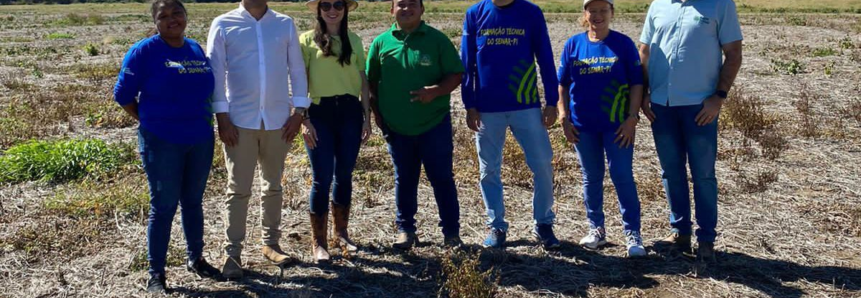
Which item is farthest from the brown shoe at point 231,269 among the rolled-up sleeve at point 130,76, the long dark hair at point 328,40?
the long dark hair at point 328,40

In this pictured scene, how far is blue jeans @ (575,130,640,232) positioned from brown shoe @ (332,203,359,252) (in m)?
1.80

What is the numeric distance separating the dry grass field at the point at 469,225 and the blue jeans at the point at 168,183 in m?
0.39

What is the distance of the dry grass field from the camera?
15.9 feet

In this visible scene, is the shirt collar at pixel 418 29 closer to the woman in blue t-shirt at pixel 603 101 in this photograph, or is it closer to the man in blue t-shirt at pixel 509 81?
the man in blue t-shirt at pixel 509 81

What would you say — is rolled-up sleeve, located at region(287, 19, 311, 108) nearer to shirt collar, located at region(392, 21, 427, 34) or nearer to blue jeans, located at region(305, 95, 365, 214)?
blue jeans, located at region(305, 95, 365, 214)

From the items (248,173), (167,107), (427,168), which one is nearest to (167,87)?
(167,107)

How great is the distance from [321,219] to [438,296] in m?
1.11

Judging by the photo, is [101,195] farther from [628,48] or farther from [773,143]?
[773,143]

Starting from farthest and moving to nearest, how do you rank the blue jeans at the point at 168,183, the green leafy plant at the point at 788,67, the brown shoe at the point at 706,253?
the green leafy plant at the point at 788,67 → the brown shoe at the point at 706,253 → the blue jeans at the point at 168,183

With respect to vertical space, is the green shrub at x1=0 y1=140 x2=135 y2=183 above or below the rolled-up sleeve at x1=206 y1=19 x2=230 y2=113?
below

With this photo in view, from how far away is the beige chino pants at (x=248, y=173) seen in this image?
4805mm

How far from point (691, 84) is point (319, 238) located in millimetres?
2820

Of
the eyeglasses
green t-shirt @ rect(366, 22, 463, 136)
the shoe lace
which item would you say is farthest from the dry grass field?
the eyeglasses

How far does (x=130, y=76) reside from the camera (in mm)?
4309
